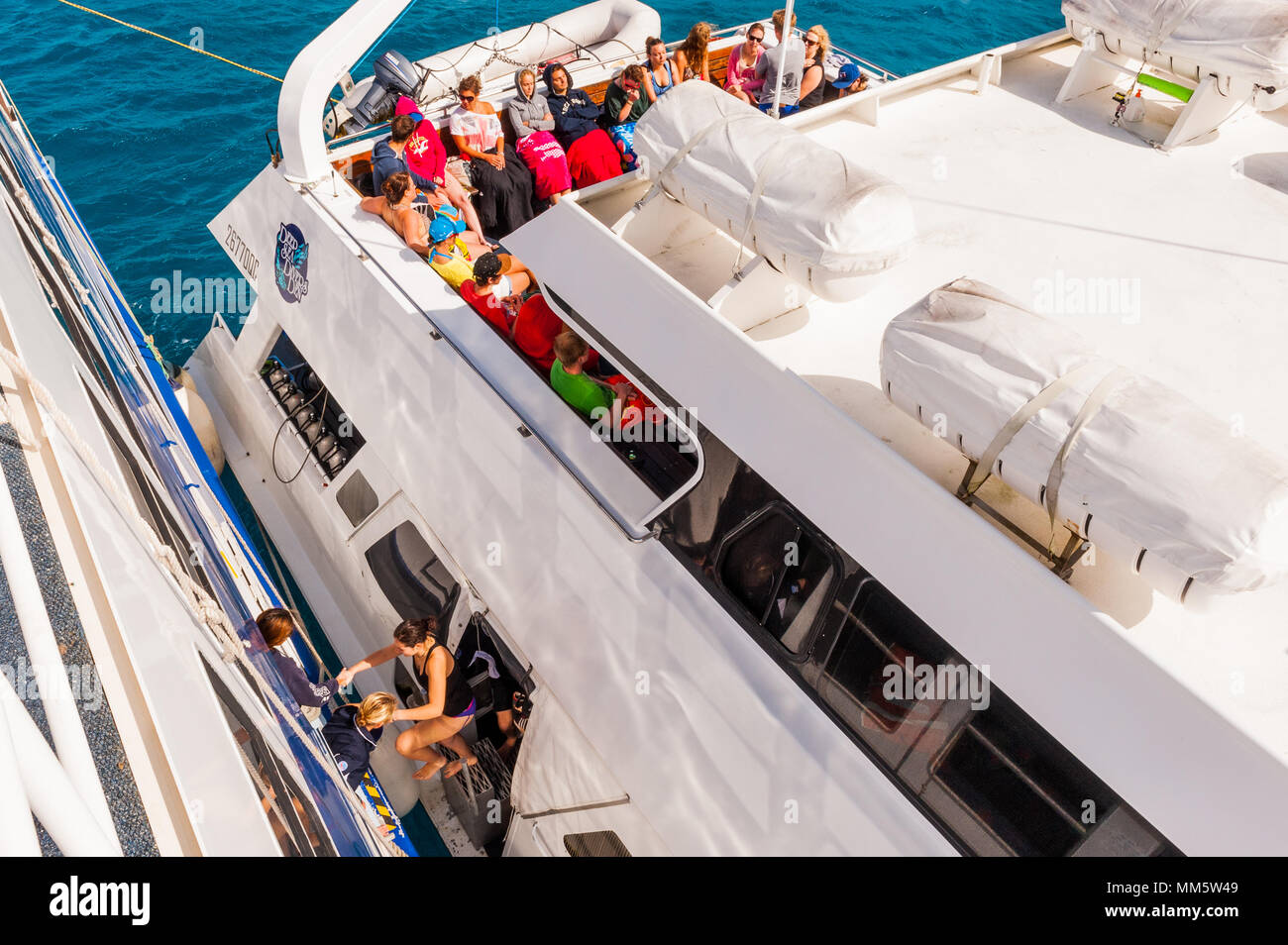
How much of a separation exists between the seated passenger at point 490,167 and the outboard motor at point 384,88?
3.79 feet

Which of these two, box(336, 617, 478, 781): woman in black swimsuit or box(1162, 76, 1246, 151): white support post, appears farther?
box(1162, 76, 1246, 151): white support post

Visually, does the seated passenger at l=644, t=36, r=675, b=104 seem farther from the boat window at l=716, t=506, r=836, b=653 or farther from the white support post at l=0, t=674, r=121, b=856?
the white support post at l=0, t=674, r=121, b=856

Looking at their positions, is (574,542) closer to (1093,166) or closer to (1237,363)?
(1237,363)

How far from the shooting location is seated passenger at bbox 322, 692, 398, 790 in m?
4.51

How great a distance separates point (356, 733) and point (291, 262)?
3.45m

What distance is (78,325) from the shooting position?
452cm

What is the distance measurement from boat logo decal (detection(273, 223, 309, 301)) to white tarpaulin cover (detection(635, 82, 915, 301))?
2.95 metres

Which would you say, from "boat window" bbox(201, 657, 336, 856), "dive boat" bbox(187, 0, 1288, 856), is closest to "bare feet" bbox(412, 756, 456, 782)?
"dive boat" bbox(187, 0, 1288, 856)

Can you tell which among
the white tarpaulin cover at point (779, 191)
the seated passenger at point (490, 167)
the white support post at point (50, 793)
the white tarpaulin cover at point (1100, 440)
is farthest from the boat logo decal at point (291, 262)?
the white support post at point (50, 793)

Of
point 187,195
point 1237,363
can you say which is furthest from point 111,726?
point 187,195

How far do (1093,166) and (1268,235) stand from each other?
99cm

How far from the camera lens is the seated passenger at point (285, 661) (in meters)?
4.03

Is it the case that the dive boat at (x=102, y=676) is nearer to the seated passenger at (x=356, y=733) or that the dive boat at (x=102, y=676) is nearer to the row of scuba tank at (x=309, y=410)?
the seated passenger at (x=356, y=733)

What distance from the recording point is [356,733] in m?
4.56
